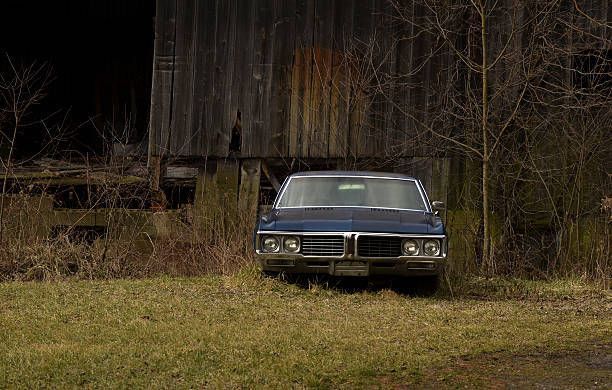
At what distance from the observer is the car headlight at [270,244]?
11.0 metres

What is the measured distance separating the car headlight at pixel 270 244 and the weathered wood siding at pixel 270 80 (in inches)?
220

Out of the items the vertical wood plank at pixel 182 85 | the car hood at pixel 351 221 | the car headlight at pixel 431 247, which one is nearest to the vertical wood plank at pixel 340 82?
the vertical wood plank at pixel 182 85

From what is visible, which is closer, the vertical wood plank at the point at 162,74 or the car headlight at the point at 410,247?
the car headlight at the point at 410,247

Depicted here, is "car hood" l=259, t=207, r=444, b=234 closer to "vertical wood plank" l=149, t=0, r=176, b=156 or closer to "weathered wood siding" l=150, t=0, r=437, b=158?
"weathered wood siding" l=150, t=0, r=437, b=158

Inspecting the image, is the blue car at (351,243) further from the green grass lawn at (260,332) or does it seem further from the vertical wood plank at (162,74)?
the vertical wood plank at (162,74)

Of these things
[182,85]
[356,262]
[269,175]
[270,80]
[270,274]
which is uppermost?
[270,80]

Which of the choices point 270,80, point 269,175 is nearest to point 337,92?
point 270,80

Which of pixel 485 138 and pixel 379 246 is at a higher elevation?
pixel 485 138

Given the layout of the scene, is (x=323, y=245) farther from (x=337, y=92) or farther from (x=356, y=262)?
(x=337, y=92)

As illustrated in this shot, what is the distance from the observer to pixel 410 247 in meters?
10.8

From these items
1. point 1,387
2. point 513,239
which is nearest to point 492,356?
point 1,387

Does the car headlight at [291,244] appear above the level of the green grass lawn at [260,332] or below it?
above

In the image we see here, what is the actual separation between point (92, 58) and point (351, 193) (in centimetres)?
1091

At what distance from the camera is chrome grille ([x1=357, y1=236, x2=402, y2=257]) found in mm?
10695
